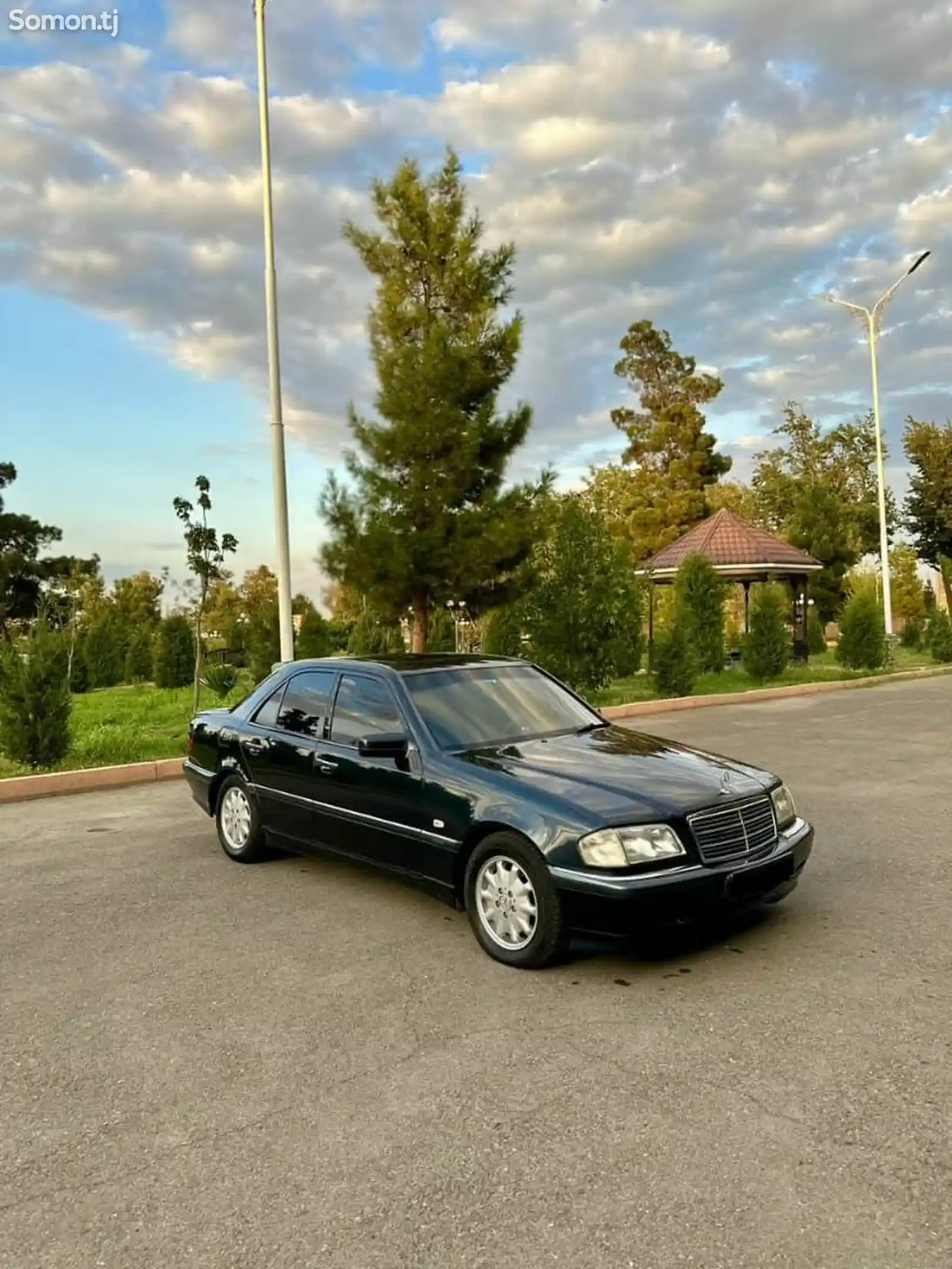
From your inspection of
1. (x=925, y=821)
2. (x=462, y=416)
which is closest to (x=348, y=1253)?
(x=925, y=821)

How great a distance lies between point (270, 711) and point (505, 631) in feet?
37.6

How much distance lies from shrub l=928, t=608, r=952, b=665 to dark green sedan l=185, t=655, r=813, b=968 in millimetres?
25681

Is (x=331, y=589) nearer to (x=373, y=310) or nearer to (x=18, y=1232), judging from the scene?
(x=373, y=310)

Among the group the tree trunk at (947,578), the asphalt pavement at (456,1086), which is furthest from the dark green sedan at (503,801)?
the tree trunk at (947,578)

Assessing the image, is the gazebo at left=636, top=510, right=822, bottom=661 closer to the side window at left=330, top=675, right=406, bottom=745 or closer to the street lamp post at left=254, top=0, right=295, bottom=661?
the street lamp post at left=254, top=0, right=295, bottom=661

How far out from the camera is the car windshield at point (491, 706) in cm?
543

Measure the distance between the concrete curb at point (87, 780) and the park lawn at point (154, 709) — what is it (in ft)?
1.27

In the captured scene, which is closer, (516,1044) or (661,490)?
(516,1044)

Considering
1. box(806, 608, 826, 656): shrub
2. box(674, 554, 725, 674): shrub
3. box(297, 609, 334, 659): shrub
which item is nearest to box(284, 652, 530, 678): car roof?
box(297, 609, 334, 659): shrub

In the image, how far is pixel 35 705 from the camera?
11.0 m

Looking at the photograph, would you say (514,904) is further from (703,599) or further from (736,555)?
(736,555)

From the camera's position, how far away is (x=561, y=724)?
229 inches

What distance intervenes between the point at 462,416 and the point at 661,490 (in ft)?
104

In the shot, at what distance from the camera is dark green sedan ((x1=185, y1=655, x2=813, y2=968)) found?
14.1 ft
